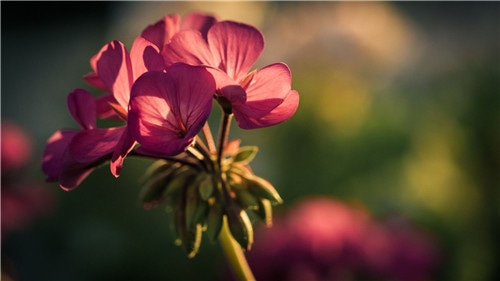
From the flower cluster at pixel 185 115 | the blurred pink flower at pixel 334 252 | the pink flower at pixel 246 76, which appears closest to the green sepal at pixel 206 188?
the flower cluster at pixel 185 115

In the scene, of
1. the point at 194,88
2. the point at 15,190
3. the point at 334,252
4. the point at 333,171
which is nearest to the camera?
the point at 194,88

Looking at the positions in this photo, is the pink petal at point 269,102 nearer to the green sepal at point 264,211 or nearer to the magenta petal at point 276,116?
the magenta petal at point 276,116

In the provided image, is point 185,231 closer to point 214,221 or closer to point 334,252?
point 214,221

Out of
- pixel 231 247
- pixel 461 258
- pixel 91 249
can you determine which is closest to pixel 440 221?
pixel 461 258

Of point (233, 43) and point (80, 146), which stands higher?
point (233, 43)

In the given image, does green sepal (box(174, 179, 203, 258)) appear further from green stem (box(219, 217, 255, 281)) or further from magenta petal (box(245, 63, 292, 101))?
magenta petal (box(245, 63, 292, 101))

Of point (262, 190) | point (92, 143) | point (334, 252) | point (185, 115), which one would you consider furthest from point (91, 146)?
point (334, 252)

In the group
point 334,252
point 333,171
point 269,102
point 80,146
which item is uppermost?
point 269,102

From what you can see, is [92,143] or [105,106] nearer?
[92,143]

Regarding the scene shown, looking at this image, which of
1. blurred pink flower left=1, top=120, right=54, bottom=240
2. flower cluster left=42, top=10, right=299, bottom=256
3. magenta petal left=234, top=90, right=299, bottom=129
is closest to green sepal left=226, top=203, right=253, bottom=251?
flower cluster left=42, top=10, right=299, bottom=256
